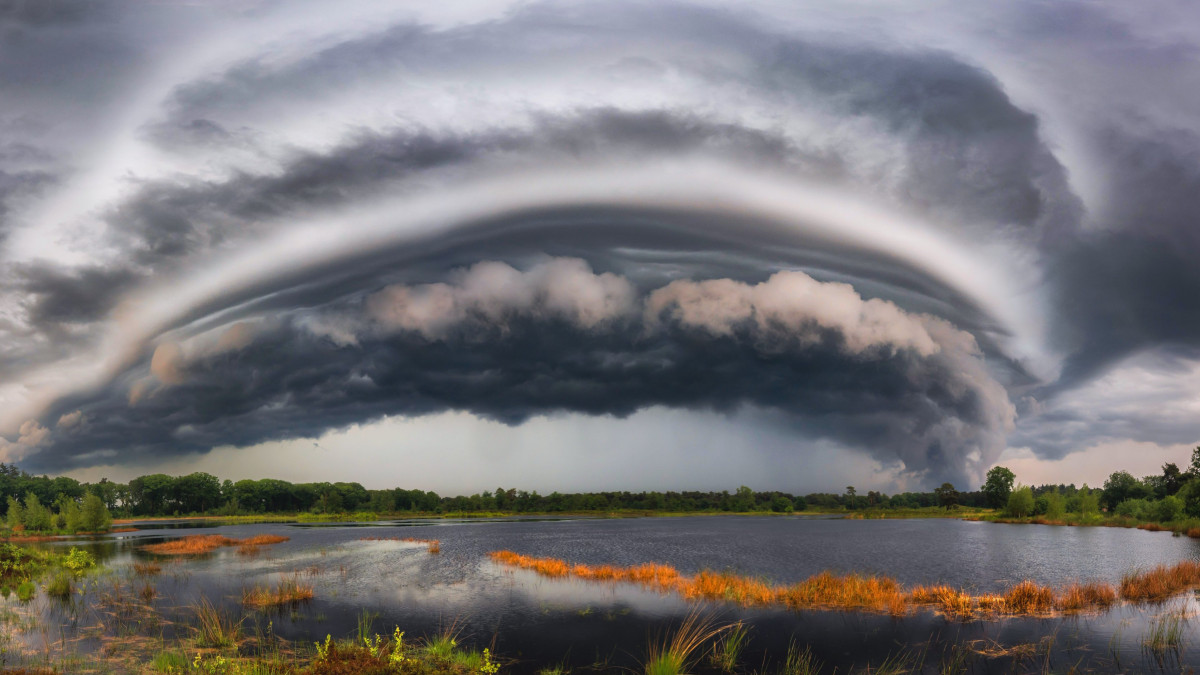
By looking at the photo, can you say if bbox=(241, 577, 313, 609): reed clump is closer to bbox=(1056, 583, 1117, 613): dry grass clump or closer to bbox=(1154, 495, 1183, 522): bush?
bbox=(1056, 583, 1117, 613): dry grass clump

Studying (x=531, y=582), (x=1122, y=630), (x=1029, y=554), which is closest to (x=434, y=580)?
(x=531, y=582)

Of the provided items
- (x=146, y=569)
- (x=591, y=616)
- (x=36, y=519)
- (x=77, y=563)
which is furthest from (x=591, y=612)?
(x=36, y=519)

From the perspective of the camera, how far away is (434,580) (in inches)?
1533

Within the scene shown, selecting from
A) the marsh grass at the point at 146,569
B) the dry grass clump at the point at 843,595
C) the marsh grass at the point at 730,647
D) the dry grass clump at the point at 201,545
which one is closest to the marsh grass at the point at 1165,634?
the dry grass clump at the point at 843,595

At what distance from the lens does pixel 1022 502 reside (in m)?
128

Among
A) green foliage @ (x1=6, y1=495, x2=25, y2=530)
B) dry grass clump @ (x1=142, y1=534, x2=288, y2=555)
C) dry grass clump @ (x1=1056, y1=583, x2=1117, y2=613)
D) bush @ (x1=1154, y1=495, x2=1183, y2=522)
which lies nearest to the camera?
dry grass clump @ (x1=1056, y1=583, x2=1117, y2=613)


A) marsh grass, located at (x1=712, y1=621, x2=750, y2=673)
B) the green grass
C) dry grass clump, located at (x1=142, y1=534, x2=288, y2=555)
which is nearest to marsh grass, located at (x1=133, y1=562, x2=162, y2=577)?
dry grass clump, located at (x1=142, y1=534, x2=288, y2=555)

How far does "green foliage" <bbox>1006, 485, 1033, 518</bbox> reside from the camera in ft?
418

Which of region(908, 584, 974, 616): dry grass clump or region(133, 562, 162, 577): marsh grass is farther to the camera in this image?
region(133, 562, 162, 577): marsh grass

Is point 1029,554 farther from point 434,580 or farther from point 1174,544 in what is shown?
point 434,580

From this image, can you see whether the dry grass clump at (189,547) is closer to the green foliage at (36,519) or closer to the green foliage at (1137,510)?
the green foliage at (36,519)

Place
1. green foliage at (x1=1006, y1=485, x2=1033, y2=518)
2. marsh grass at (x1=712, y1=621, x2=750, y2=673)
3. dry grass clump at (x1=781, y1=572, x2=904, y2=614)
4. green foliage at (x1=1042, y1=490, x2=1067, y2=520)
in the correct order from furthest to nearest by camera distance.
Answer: green foliage at (x1=1006, y1=485, x2=1033, y2=518) → green foliage at (x1=1042, y1=490, x2=1067, y2=520) → dry grass clump at (x1=781, y1=572, x2=904, y2=614) → marsh grass at (x1=712, y1=621, x2=750, y2=673)

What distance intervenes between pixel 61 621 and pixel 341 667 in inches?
756

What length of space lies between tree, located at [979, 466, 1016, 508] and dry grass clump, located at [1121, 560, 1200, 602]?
142 metres
